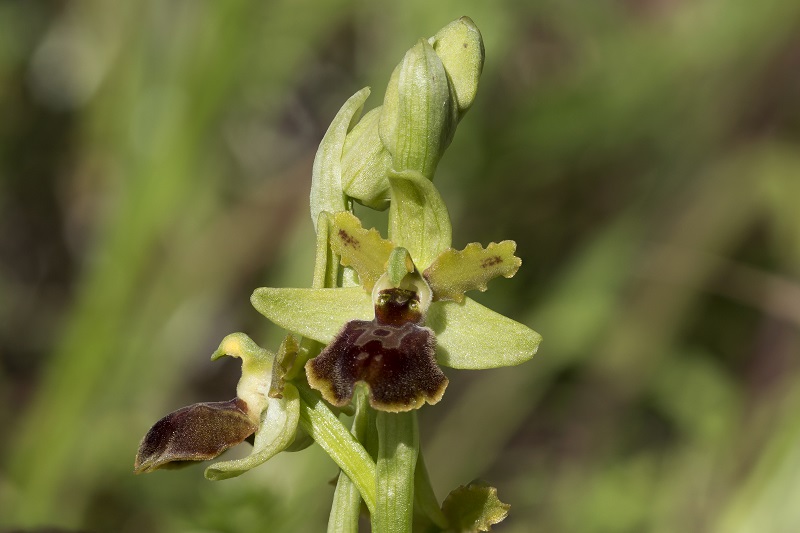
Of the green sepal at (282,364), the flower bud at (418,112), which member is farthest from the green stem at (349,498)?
the flower bud at (418,112)

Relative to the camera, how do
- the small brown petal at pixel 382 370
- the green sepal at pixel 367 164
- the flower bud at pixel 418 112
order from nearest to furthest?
the small brown petal at pixel 382 370
the flower bud at pixel 418 112
the green sepal at pixel 367 164

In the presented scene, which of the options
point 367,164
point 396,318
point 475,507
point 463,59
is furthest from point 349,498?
point 463,59

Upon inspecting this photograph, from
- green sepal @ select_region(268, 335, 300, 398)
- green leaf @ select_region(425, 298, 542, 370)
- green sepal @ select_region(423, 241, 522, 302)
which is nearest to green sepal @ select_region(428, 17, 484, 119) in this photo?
green sepal @ select_region(423, 241, 522, 302)

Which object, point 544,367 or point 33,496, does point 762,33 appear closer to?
point 544,367

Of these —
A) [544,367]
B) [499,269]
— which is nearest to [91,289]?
[544,367]

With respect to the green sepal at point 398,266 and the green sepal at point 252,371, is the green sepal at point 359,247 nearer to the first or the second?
the green sepal at point 398,266

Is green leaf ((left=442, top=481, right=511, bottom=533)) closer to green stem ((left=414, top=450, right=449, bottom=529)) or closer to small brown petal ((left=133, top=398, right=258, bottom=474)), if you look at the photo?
green stem ((left=414, top=450, right=449, bottom=529))

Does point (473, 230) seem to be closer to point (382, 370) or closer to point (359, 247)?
point (359, 247)
